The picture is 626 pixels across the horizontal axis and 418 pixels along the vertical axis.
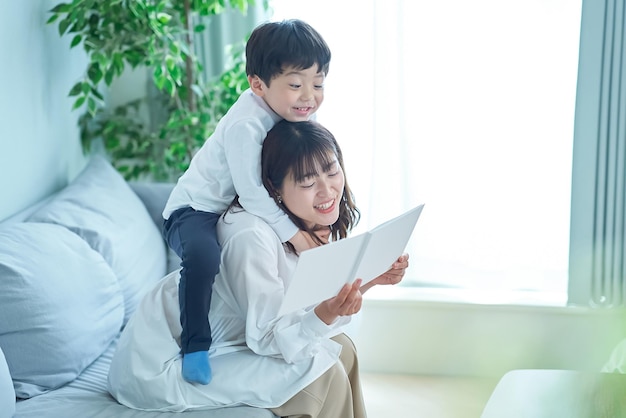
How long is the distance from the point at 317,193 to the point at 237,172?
19cm

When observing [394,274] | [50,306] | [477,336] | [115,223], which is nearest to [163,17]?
[115,223]

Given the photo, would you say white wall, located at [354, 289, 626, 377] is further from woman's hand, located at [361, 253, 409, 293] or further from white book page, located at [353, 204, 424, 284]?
white book page, located at [353, 204, 424, 284]

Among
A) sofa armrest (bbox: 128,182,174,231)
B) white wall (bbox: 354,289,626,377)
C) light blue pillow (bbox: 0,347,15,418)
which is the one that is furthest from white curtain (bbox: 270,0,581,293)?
light blue pillow (bbox: 0,347,15,418)

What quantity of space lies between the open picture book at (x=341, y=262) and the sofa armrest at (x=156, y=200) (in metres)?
1.15

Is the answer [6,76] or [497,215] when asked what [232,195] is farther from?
[497,215]

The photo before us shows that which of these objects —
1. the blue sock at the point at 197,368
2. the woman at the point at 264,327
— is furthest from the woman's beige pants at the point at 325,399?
the blue sock at the point at 197,368

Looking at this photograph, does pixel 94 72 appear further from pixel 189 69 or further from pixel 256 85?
pixel 256 85

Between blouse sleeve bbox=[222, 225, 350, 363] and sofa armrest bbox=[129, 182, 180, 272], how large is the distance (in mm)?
960

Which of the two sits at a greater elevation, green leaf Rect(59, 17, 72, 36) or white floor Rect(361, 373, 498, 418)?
green leaf Rect(59, 17, 72, 36)

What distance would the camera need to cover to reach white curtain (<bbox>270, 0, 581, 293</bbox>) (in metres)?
2.98

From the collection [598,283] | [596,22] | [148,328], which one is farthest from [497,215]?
[148,328]

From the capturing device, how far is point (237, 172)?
1.92 metres

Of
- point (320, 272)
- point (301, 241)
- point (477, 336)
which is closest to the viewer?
point (320, 272)

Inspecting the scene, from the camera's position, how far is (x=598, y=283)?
290cm
